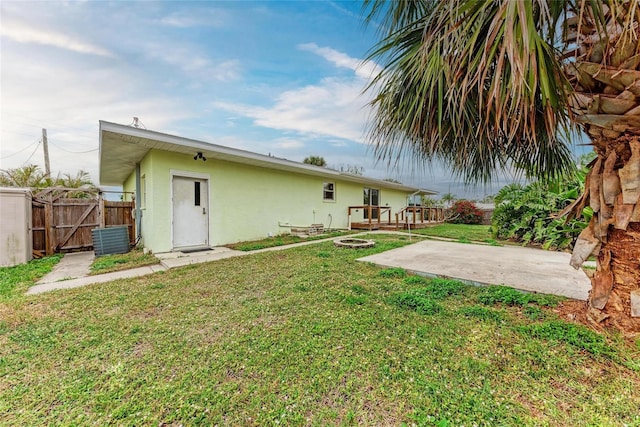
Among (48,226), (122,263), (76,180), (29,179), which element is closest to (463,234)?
(122,263)

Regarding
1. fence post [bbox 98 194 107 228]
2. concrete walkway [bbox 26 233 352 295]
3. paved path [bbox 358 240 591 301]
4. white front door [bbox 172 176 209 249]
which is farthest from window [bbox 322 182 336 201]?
fence post [bbox 98 194 107 228]

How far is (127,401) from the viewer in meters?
1.77

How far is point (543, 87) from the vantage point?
158 centimetres

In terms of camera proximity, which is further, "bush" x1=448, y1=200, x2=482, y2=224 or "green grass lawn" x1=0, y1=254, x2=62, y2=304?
"bush" x1=448, y1=200, x2=482, y2=224

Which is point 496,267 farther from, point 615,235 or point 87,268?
point 87,268

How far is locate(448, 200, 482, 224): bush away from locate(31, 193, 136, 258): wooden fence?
20.1 metres

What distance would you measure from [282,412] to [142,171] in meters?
8.73

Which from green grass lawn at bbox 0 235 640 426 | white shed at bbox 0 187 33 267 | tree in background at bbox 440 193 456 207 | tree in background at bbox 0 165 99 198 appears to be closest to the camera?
green grass lawn at bbox 0 235 640 426

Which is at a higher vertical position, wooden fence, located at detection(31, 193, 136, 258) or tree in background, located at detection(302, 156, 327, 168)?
tree in background, located at detection(302, 156, 327, 168)

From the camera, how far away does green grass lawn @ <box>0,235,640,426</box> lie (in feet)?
5.47

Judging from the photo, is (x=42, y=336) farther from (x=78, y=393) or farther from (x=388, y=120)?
(x=388, y=120)

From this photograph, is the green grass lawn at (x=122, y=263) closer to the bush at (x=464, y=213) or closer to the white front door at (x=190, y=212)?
the white front door at (x=190, y=212)

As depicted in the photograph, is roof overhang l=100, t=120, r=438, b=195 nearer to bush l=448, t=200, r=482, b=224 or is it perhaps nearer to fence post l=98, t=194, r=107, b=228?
fence post l=98, t=194, r=107, b=228

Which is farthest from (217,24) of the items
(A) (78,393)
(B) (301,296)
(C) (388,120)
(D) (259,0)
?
(A) (78,393)
